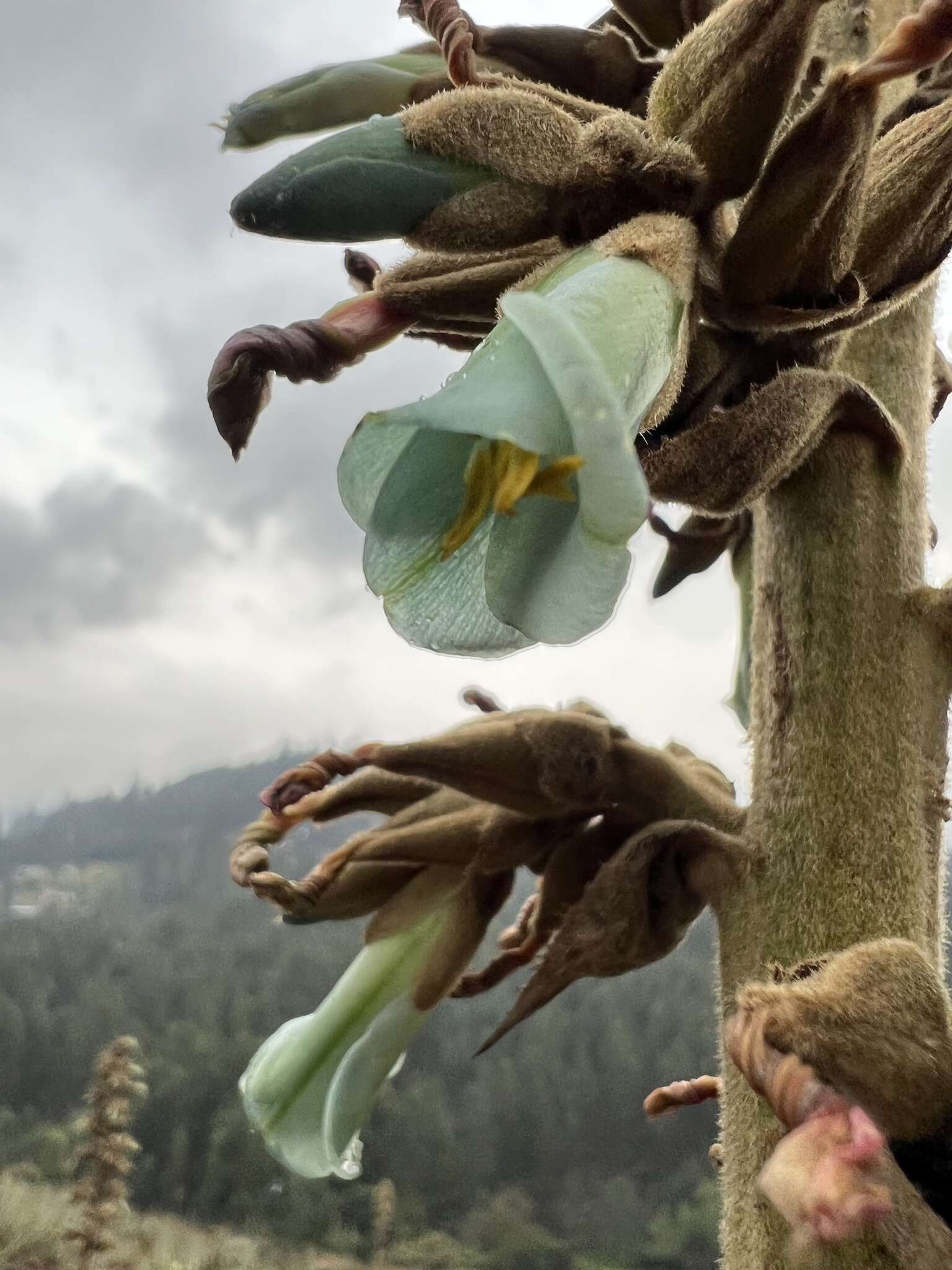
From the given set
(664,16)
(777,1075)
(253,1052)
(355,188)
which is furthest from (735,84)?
(253,1052)

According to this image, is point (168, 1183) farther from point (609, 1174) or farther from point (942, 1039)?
point (942, 1039)

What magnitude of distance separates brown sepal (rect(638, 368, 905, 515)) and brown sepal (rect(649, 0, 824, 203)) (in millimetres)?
94

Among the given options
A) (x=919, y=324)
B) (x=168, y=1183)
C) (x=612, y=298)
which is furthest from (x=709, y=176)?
(x=168, y=1183)

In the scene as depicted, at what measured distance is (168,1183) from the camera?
3.09 meters

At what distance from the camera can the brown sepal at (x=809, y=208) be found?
48 cm

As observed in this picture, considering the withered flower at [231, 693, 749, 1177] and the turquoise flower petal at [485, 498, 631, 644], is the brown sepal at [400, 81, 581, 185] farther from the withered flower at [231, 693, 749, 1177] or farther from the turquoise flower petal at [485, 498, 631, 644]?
the withered flower at [231, 693, 749, 1177]

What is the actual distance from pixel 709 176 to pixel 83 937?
12.4 feet

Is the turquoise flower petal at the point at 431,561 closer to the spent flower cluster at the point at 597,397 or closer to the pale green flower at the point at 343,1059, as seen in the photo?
the spent flower cluster at the point at 597,397

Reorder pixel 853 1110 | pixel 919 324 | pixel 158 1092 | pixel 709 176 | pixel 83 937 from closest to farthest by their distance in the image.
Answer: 1. pixel 853 1110
2. pixel 709 176
3. pixel 919 324
4. pixel 158 1092
5. pixel 83 937

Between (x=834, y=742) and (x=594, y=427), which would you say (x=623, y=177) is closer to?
(x=594, y=427)

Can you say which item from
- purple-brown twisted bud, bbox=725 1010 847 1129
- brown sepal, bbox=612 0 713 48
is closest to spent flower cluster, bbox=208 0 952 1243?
purple-brown twisted bud, bbox=725 1010 847 1129

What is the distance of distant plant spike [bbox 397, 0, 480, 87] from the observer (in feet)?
2.18

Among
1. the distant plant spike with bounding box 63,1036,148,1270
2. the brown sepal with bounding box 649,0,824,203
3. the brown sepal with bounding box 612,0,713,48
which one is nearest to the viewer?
the brown sepal with bounding box 649,0,824,203

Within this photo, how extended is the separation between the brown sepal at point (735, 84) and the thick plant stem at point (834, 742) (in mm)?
163
